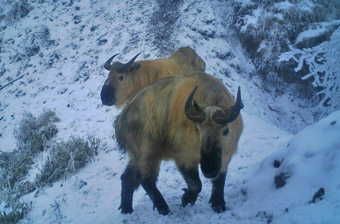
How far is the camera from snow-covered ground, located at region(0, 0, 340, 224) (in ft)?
9.11

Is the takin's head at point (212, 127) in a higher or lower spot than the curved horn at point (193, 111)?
lower

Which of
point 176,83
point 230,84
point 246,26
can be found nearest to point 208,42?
point 246,26

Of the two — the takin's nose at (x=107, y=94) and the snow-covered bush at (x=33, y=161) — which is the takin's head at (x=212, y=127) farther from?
the snow-covered bush at (x=33, y=161)

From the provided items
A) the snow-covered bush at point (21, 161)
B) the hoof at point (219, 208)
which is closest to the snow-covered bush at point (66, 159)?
the snow-covered bush at point (21, 161)

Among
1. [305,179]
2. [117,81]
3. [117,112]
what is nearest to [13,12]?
[117,112]

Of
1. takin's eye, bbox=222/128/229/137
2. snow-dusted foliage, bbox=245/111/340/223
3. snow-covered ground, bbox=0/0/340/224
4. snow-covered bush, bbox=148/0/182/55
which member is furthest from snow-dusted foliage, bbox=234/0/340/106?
takin's eye, bbox=222/128/229/137

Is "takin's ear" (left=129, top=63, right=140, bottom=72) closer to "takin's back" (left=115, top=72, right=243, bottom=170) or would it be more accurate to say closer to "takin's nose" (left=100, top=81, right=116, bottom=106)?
"takin's nose" (left=100, top=81, right=116, bottom=106)

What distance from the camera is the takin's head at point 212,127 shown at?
2463mm

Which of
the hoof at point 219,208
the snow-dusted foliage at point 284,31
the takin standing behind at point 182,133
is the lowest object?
the snow-dusted foliage at point 284,31

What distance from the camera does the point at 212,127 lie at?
8.44 feet

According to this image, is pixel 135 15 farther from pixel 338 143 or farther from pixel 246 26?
pixel 338 143

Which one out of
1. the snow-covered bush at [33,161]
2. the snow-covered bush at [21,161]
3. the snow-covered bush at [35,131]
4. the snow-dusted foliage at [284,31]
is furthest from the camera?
the snow-dusted foliage at [284,31]

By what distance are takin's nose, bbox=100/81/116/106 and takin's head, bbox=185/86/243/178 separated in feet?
9.81

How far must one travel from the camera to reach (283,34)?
27.1ft
